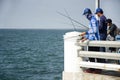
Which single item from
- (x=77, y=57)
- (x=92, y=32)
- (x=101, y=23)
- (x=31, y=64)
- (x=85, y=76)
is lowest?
(x=31, y=64)

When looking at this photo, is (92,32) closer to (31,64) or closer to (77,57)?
(77,57)

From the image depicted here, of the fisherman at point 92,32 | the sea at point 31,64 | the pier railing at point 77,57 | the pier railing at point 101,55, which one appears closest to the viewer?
the pier railing at point 101,55

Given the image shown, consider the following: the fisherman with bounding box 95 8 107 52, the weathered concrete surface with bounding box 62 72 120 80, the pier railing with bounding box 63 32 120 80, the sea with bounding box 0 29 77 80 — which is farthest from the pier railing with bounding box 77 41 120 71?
the sea with bounding box 0 29 77 80

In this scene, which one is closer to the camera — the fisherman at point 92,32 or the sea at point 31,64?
the fisherman at point 92,32

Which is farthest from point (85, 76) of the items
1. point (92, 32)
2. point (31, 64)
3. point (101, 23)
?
point (31, 64)

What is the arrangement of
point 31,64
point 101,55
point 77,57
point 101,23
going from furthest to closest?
point 31,64, point 101,23, point 77,57, point 101,55

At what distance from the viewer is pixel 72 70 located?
26.3 ft

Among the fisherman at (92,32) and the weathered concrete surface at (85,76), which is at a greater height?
the fisherman at (92,32)

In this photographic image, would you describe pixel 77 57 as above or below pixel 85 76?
above

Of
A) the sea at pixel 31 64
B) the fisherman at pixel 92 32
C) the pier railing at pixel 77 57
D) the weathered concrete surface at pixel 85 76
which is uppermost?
the fisherman at pixel 92 32

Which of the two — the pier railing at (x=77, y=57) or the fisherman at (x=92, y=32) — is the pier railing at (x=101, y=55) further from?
the fisherman at (x=92, y=32)

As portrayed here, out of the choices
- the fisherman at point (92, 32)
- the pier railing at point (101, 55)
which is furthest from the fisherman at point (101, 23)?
the pier railing at point (101, 55)

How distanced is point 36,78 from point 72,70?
69.0 feet

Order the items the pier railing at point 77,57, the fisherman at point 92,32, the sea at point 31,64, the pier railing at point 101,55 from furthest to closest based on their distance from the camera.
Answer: the sea at point 31,64, the fisherman at point 92,32, the pier railing at point 77,57, the pier railing at point 101,55
